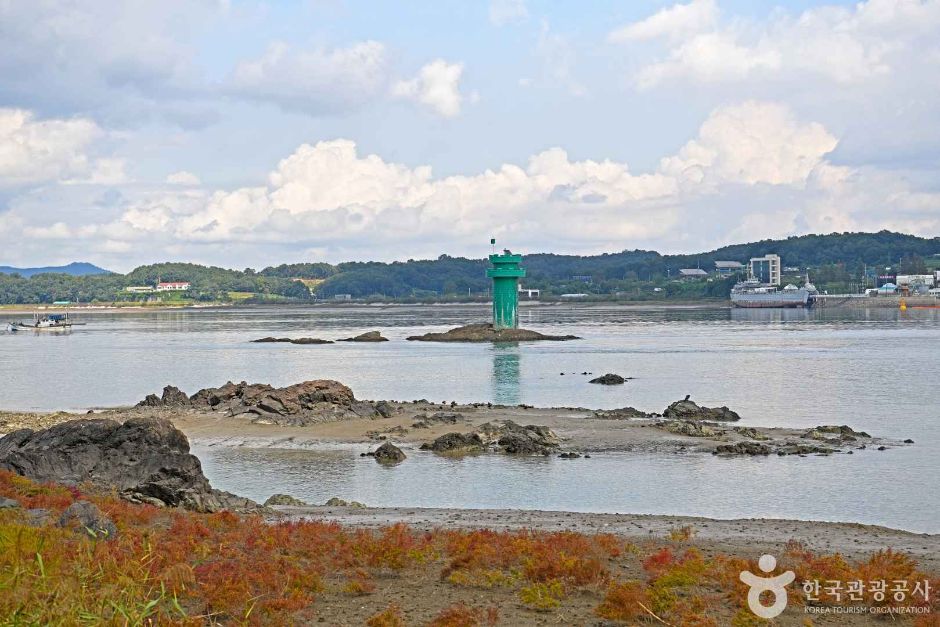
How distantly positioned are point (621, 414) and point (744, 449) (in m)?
8.81

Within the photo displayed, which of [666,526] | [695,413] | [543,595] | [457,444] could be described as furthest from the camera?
[695,413]

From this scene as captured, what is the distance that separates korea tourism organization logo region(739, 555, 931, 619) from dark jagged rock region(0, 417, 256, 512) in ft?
33.4

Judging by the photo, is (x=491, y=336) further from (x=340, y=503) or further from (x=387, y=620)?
(x=387, y=620)

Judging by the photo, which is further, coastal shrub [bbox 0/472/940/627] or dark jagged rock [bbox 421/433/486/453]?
dark jagged rock [bbox 421/433/486/453]

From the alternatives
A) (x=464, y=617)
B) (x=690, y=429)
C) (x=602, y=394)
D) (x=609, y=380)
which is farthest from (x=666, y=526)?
(x=609, y=380)

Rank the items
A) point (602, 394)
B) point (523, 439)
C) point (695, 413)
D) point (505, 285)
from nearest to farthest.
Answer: point (523, 439), point (695, 413), point (602, 394), point (505, 285)

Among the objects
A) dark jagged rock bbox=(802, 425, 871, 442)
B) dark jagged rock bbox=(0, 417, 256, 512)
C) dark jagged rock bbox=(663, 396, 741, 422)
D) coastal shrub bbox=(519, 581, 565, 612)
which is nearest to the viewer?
coastal shrub bbox=(519, 581, 565, 612)

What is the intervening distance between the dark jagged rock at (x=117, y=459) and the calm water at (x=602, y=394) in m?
3.43

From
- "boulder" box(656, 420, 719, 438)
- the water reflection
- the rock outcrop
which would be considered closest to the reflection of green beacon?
the water reflection

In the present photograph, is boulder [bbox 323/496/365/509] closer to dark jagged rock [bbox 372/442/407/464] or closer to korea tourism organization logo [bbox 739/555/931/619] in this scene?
dark jagged rock [bbox 372/442/407/464]

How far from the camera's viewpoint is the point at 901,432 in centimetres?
3244

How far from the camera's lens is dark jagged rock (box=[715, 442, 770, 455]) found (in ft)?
91.2

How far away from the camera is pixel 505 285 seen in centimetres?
9369

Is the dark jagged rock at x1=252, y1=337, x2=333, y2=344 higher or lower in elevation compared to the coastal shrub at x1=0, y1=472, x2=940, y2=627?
lower
